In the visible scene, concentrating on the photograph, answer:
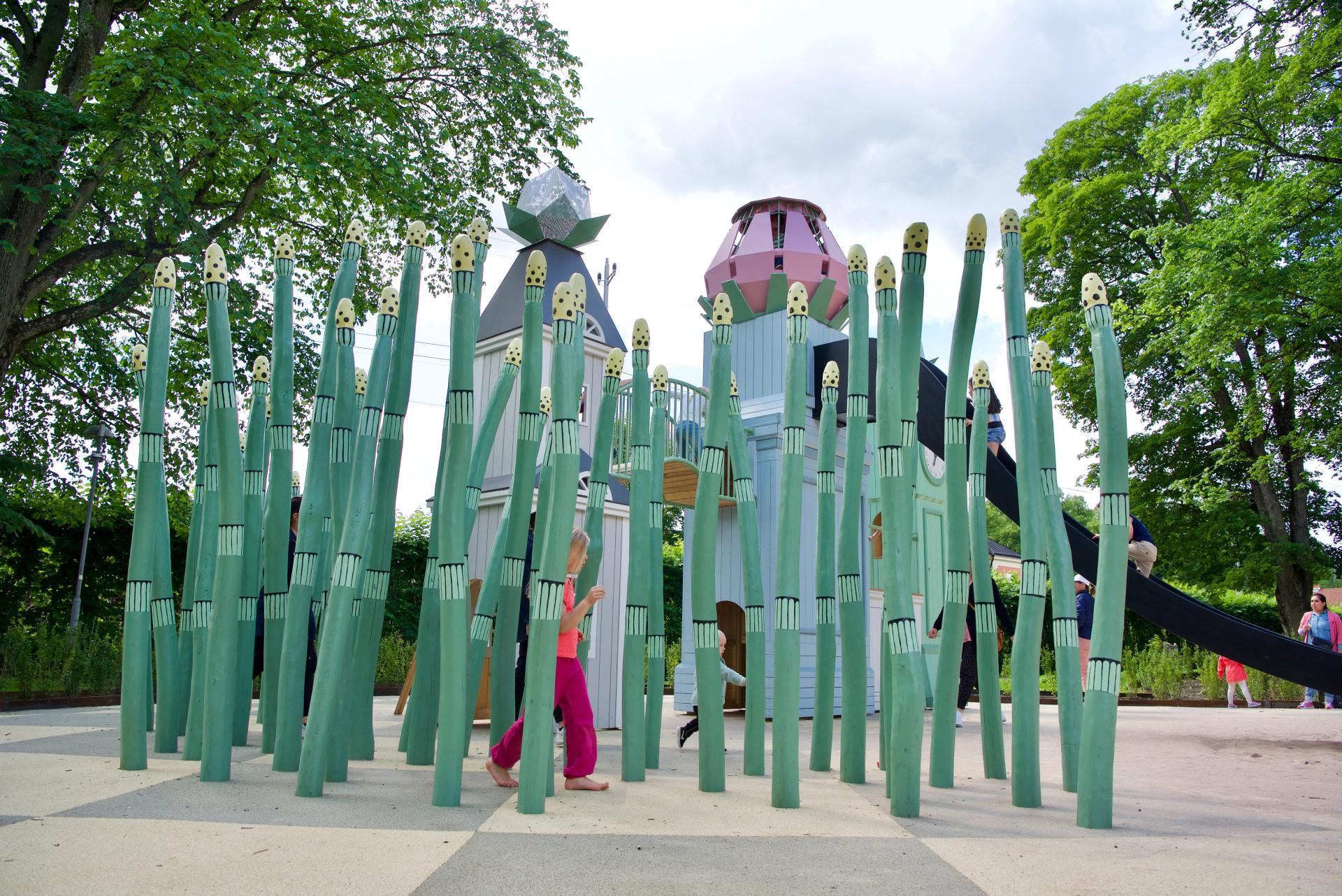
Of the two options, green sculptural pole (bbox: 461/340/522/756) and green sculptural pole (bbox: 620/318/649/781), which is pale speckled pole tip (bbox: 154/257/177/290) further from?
green sculptural pole (bbox: 620/318/649/781)

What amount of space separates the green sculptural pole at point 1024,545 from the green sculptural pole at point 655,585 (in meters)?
1.85

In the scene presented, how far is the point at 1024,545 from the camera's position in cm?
450

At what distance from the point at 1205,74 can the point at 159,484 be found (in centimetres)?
1917

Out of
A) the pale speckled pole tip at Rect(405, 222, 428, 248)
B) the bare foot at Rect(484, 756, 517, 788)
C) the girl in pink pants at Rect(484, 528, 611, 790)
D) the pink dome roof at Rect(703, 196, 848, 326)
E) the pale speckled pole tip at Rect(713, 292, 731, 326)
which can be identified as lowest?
the bare foot at Rect(484, 756, 517, 788)

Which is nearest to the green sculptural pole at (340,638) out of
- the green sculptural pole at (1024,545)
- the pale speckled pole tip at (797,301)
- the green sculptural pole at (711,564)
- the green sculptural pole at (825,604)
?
the green sculptural pole at (711,564)

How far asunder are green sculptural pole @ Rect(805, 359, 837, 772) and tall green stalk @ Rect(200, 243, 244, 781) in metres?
2.92

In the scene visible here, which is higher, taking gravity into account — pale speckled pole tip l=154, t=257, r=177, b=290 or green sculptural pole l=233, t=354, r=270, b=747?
pale speckled pole tip l=154, t=257, r=177, b=290

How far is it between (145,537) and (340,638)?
1.49 meters

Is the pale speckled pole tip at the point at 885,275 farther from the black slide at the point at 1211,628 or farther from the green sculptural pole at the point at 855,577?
the black slide at the point at 1211,628

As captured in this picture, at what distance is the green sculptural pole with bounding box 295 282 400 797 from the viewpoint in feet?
12.8

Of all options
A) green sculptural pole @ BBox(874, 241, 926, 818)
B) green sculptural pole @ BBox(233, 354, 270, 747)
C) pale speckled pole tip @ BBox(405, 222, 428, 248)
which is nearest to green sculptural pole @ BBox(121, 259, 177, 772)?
green sculptural pole @ BBox(233, 354, 270, 747)

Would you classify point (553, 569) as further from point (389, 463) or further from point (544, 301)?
point (544, 301)

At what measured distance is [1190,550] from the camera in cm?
→ 1762

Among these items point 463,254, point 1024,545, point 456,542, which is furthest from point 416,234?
point 1024,545
